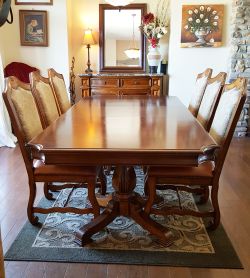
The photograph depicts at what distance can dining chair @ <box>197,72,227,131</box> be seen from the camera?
2.46m

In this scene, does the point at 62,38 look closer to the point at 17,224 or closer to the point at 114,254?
the point at 17,224

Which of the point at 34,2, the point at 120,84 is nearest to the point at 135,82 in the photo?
the point at 120,84

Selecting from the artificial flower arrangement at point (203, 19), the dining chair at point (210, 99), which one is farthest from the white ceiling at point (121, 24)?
the dining chair at point (210, 99)

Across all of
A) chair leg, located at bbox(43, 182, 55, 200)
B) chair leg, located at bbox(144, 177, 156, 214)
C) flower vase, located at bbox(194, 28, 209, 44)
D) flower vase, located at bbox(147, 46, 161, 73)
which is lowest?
chair leg, located at bbox(43, 182, 55, 200)

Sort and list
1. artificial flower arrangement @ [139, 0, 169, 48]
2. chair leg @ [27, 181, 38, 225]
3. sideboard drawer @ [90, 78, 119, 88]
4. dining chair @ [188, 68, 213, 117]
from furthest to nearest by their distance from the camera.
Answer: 1. sideboard drawer @ [90, 78, 119, 88]
2. artificial flower arrangement @ [139, 0, 169, 48]
3. dining chair @ [188, 68, 213, 117]
4. chair leg @ [27, 181, 38, 225]

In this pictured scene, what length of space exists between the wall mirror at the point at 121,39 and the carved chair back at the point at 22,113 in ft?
9.88

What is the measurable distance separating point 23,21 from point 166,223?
377cm

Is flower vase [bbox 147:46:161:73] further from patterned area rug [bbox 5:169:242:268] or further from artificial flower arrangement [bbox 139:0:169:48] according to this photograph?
patterned area rug [bbox 5:169:242:268]

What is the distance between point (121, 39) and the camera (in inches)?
201

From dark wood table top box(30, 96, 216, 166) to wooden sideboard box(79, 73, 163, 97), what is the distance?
7.50ft

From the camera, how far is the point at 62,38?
4.79 metres

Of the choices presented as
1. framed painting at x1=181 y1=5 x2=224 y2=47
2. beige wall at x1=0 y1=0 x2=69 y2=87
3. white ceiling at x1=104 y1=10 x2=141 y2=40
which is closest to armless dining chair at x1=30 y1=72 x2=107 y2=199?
beige wall at x1=0 y1=0 x2=69 y2=87

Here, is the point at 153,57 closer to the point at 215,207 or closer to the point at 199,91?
the point at 199,91

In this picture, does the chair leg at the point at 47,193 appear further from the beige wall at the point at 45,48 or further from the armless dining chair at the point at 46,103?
the beige wall at the point at 45,48
